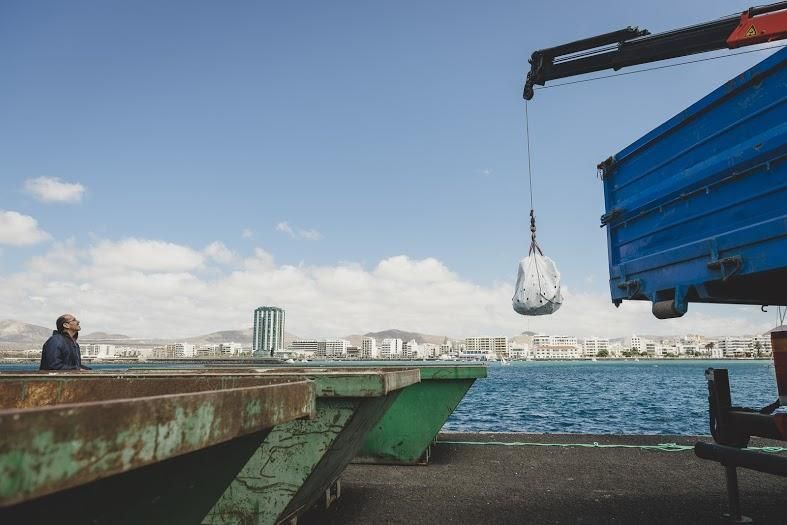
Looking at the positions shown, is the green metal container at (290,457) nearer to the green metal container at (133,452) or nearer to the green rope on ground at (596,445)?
the green metal container at (133,452)

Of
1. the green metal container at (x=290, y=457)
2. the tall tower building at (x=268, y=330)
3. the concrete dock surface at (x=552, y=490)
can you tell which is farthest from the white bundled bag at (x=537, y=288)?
the tall tower building at (x=268, y=330)

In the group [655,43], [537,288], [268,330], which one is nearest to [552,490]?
[537,288]

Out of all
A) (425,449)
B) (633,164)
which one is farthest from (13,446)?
(425,449)

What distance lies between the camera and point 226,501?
3.25m

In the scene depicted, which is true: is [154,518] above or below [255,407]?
below

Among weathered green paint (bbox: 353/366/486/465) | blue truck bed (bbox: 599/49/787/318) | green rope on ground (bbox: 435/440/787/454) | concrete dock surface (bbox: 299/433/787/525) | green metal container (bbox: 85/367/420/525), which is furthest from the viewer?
green rope on ground (bbox: 435/440/787/454)

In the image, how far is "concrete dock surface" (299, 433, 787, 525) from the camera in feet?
15.4

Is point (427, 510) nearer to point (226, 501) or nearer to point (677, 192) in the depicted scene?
point (226, 501)

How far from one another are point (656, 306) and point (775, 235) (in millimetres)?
1293

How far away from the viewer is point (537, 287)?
6883 mm

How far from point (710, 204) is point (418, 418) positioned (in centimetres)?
428

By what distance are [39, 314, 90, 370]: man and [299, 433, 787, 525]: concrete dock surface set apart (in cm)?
383

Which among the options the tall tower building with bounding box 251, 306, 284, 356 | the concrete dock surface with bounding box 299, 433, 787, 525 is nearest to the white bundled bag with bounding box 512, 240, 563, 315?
the concrete dock surface with bounding box 299, 433, 787, 525

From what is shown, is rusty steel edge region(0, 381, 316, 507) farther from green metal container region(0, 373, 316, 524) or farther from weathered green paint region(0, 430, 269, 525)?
weathered green paint region(0, 430, 269, 525)
